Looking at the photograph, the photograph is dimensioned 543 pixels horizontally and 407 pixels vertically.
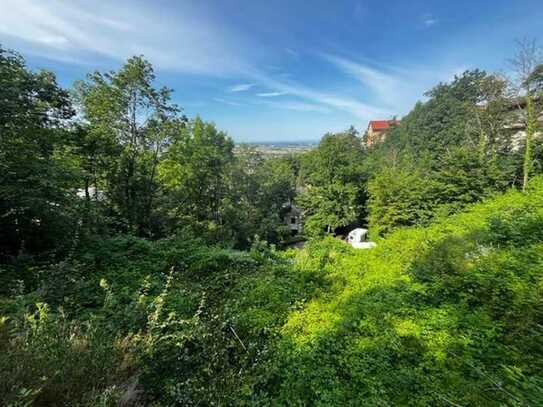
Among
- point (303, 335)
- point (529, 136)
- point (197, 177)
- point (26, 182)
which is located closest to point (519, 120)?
point (529, 136)

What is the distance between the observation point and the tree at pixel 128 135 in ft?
34.1

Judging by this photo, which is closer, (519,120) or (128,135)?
(128,135)

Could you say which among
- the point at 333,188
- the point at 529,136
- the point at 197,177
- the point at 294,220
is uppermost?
the point at 529,136

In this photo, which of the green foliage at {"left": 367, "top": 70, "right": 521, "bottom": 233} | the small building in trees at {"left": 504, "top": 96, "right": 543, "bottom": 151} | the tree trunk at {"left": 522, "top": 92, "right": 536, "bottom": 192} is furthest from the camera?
the green foliage at {"left": 367, "top": 70, "right": 521, "bottom": 233}

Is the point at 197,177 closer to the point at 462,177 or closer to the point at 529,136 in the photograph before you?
the point at 462,177

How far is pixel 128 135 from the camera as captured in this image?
37.3 feet

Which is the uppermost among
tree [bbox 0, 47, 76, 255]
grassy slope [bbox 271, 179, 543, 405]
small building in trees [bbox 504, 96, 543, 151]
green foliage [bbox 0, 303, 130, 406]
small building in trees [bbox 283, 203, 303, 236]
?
small building in trees [bbox 504, 96, 543, 151]

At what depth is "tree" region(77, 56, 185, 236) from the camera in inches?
409

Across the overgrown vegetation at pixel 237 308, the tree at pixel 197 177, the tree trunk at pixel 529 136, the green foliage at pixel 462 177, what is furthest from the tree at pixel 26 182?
the tree trunk at pixel 529 136

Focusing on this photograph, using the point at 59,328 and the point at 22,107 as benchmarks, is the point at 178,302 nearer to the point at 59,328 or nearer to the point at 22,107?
the point at 59,328

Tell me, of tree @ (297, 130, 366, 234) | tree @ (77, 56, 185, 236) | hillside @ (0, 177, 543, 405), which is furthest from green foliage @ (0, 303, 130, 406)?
tree @ (297, 130, 366, 234)

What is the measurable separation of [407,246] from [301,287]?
270 centimetres

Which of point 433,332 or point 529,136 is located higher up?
point 529,136

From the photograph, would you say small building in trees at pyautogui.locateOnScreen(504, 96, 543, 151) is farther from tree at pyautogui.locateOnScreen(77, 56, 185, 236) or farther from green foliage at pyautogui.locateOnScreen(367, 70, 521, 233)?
tree at pyautogui.locateOnScreen(77, 56, 185, 236)
